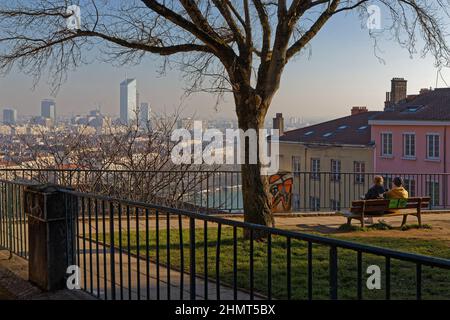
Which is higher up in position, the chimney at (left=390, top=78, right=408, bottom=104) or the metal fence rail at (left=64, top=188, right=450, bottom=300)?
the chimney at (left=390, top=78, right=408, bottom=104)

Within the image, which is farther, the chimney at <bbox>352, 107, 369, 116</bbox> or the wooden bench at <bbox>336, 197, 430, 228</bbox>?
the chimney at <bbox>352, 107, 369, 116</bbox>

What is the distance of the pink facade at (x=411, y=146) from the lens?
164 ft

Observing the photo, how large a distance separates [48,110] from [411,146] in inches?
1399

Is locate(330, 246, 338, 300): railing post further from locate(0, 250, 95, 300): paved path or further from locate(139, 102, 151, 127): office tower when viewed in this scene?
locate(139, 102, 151, 127): office tower

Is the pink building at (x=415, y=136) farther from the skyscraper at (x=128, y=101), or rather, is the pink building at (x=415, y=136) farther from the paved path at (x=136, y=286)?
the paved path at (x=136, y=286)

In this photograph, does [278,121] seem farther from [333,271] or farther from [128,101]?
[333,271]

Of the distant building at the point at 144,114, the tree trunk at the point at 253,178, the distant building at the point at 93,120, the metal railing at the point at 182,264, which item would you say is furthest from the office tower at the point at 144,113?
the metal railing at the point at 182,264

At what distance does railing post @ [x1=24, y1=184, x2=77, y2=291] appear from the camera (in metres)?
6.55

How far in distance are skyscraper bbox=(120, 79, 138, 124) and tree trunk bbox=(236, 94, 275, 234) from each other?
1341 centimetres

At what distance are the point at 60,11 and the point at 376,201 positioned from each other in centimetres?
760

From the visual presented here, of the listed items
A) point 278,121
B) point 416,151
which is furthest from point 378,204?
point 278,121

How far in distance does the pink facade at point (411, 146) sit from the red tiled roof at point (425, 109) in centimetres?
46

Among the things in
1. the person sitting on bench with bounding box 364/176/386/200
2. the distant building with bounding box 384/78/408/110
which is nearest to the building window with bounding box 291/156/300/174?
the distant building with bounding box 384/78/408/110
